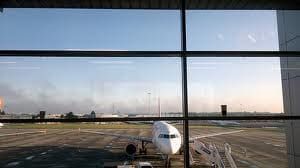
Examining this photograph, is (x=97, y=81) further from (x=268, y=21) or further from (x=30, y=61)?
(x=268, y=21)

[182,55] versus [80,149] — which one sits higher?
[182,55]

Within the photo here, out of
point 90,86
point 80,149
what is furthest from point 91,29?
point 80,149

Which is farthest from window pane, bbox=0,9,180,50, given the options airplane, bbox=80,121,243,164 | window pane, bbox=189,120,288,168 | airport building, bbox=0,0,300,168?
airplane, bbox=80,121,243,164

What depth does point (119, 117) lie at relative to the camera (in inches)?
143

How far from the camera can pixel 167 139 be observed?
1176 centimetres

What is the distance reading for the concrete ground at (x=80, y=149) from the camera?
4.96 meters

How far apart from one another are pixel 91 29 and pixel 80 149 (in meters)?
5.78

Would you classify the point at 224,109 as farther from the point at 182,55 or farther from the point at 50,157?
the point at 50,157

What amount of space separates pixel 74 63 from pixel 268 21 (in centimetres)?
337

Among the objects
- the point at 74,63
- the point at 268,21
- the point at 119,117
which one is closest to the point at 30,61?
the point at 74,63

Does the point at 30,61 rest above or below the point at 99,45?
below

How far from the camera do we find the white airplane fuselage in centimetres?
1129

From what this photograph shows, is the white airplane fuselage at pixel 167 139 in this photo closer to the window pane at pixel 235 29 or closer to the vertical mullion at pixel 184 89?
the window pane at pixel 235 29

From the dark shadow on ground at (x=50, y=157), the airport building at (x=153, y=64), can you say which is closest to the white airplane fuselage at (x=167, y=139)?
the dark shadow on ground at (x=50, y=157)
